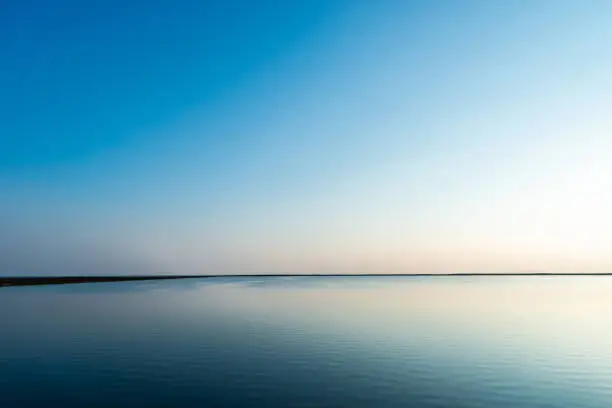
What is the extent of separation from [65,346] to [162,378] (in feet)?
57.8

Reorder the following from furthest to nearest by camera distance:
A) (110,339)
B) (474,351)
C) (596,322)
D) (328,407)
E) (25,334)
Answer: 1. (596,322)
2. (25,334)
3. (110,339)
4. (474,351)
5. (328,407)

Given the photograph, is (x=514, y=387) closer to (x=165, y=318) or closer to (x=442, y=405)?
(x=442, y=405)

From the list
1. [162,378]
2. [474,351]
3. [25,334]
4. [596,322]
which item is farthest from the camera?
[596,322]

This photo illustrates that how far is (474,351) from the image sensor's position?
1722 inches

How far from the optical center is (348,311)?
82.0 m

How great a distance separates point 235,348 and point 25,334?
24.1 metres

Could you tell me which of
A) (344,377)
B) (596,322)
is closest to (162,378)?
(344,377)

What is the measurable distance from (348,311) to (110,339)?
132 ft

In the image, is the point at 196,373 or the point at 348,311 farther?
the point at 348,311

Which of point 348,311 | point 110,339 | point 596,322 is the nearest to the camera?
point 110,339

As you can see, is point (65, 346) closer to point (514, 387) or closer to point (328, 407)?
point (328, 407)

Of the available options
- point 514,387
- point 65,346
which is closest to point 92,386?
point 65,346

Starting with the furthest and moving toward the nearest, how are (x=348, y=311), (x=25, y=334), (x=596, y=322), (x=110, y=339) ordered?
(x=348, y=311)
(x=596, y=322)
(x=25, y=334)
(x=110, y=339)

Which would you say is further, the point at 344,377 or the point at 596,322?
the point at 596,322
